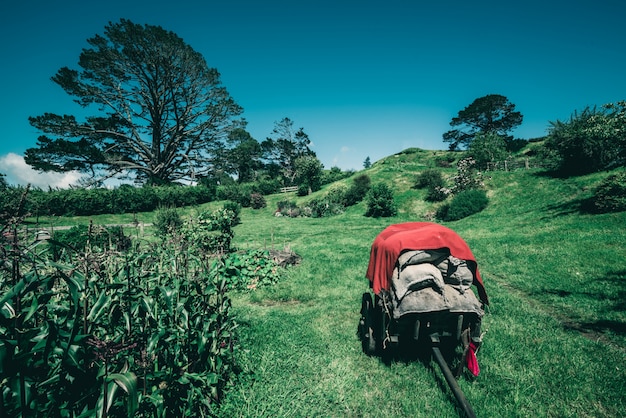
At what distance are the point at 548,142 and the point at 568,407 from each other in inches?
1010

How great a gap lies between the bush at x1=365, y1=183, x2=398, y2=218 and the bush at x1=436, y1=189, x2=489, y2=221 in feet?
14.4

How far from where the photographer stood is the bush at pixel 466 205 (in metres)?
20.1

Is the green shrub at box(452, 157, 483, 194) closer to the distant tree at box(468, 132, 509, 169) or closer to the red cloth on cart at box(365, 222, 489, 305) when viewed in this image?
the distant tree at box(468, 132, 509, 169)

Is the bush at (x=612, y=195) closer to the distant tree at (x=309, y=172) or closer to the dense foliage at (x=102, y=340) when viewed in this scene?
the dense foliage at (x=102, y=340)

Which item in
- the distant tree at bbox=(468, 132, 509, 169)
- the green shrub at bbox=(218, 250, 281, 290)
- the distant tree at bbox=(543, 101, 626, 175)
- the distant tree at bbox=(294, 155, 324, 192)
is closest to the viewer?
the green shrub at bbox=(218, 250, 281, 290)

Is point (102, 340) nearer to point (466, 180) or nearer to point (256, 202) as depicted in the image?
point (466, 180)

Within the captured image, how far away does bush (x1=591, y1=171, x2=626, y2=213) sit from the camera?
39.0ft

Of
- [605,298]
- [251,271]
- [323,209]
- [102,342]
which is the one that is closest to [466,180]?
[323,209]

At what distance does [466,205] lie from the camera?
66.6 ft

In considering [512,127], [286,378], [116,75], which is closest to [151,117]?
[116,75]

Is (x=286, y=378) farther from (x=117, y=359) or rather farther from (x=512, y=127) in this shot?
(x=512, y=127)

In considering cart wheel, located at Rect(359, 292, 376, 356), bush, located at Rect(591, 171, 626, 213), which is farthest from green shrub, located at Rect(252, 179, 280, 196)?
cart wheel, located at Rect(359, 292, 376, 356)

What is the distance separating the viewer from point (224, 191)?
37.7 meters

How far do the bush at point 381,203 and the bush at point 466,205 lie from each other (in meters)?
4.38
